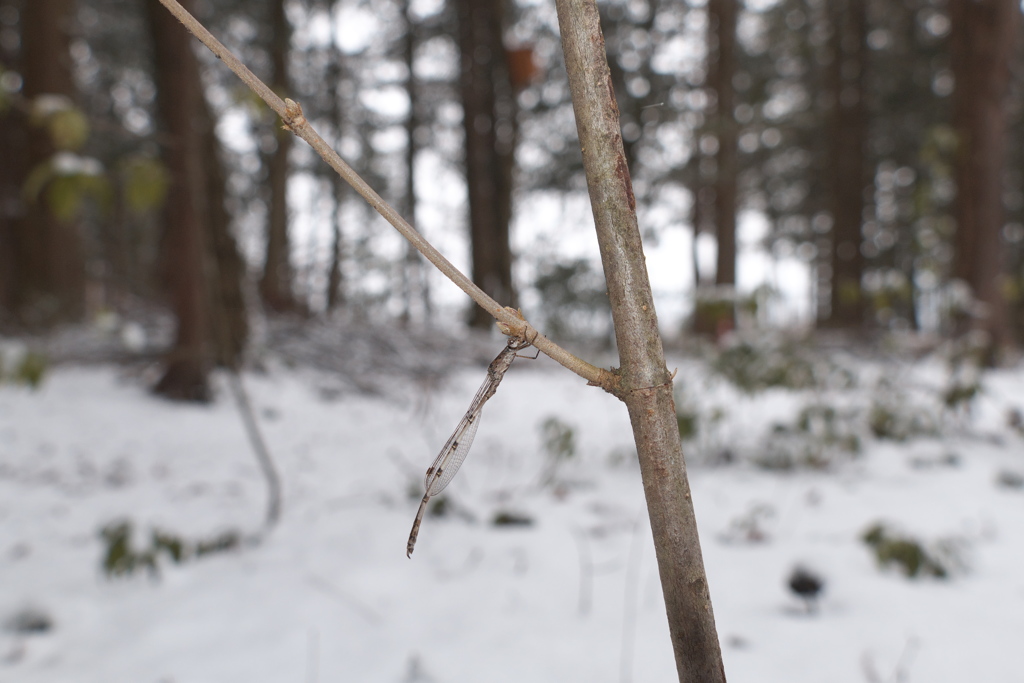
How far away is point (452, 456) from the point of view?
0.60 meters

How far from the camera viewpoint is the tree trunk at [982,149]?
4848 millimetres

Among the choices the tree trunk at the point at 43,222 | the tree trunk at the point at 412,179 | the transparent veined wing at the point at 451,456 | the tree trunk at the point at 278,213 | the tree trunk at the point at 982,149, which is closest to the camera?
the transparent veined wing at the point at 451,456

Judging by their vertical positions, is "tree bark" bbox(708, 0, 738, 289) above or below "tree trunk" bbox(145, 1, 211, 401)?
above

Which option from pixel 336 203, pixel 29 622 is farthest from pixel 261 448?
pixel 336 203

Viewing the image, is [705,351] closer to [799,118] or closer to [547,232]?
[547,232]

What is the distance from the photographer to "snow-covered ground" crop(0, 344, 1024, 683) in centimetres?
135

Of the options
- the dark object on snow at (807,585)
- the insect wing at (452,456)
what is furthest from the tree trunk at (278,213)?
the insect wing at (452,456)

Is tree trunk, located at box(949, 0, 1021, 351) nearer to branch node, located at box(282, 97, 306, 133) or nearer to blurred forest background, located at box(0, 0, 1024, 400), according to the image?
blurred forest background, located at box(0, 0, 1024, 400)

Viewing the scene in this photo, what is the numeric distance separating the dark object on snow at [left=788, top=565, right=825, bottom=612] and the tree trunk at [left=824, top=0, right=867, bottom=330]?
322 inches

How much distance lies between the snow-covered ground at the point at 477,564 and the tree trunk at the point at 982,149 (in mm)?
1991

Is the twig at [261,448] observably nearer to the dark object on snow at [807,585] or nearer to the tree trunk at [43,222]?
the dark object on snow at [807,585]

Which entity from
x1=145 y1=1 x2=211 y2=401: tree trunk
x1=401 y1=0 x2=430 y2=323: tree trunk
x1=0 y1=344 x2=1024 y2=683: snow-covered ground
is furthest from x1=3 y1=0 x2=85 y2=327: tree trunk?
x1=401 y1=0 x2=430 y2=323: tree trunk

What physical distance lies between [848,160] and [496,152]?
5188 millimetres

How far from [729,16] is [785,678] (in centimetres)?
917
